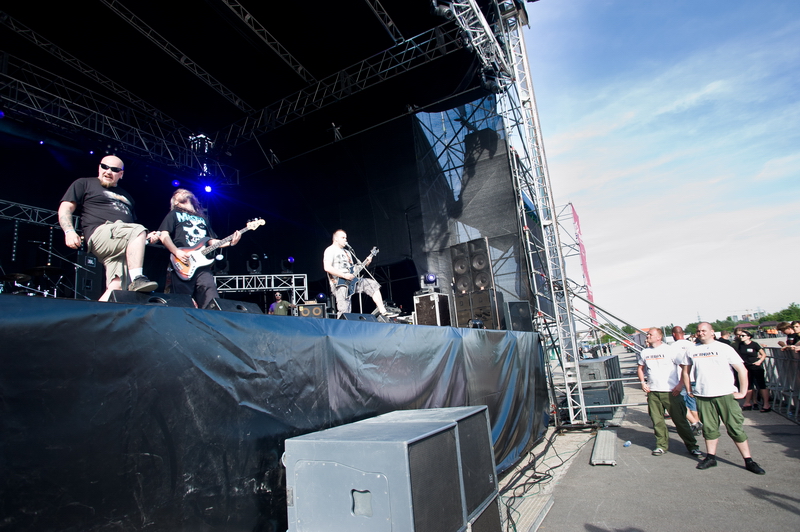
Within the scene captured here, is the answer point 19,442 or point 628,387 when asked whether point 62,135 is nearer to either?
point 19,442

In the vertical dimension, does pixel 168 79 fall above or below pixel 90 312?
above

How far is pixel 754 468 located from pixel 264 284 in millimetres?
10350

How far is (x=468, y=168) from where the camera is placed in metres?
10.1

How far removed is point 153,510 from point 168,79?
10.2m

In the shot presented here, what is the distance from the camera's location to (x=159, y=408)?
1521 millimetres

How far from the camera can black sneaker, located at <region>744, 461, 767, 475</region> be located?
3.93 metres

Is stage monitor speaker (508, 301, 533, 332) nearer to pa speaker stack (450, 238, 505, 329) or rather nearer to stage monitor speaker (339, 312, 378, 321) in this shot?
pa speaker stack (450, 238, 505, 329)

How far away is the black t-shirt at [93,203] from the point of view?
279 centimetres

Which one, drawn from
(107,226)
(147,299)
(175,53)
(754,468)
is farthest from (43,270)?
(754,468)

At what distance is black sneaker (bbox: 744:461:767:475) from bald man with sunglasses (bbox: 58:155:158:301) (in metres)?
5.38

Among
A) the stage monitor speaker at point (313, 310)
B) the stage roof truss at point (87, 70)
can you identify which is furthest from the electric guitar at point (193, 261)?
the stage roof truss at point (87, 70)

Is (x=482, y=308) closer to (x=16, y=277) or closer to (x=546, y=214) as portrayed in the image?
(x=546, y=214)

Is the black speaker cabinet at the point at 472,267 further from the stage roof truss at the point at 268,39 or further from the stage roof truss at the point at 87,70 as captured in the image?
the stage roof truss at the point at 87,70

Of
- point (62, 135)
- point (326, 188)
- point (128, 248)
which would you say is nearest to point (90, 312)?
point (128, 248)
